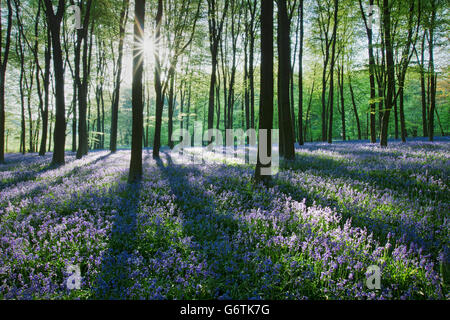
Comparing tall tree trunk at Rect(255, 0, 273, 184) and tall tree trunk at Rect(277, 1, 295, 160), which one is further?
tall tree trunk at Rect(277, 1, 295, 160)

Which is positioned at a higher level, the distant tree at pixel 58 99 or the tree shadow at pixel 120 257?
A: the distant tree at pixel 58 99

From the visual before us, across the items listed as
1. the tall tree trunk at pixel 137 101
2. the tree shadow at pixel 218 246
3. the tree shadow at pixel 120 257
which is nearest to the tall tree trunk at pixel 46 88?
the tall tree trunk at pixel 137 101

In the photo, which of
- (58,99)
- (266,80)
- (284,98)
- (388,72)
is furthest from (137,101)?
(388,72)

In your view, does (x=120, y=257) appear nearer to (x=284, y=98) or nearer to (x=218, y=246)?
(x=218, y=246)

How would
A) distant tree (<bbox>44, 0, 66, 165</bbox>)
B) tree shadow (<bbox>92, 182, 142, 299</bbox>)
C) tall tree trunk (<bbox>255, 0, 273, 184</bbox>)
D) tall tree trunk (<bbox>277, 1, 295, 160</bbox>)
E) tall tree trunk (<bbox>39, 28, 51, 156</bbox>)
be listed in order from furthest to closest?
tall tree trunk (<bbox>39, 28, 51, 156</bbox>) < distant tree (<bbox>44, 0, 66, 165</bbox>) < tall tree trunk (<bbox>277, 1, 295, 160</bbox>) < tall tree trunk (<bbox>255, 0, 273, 184</bbox>) < tree shadow (<bbox>92, 182, 142, 299</bbox>)

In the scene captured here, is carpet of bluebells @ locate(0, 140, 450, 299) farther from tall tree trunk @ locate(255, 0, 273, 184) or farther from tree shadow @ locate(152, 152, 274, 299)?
tall tree trunk @ locate(255, 0, 273, 184)

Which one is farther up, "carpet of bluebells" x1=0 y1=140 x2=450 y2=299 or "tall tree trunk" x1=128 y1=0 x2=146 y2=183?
"tall tree trunk" x1=128 y1=0 x2=146 y2=183

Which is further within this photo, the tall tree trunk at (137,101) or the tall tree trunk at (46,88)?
the tall tree trunk at (46,88)

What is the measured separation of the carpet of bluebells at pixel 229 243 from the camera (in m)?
2.51

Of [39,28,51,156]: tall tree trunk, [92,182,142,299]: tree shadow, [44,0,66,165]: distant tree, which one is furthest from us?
[39,28,51,156]: tall tree trunk

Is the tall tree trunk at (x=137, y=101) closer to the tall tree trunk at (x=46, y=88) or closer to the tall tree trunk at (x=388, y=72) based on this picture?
the tall tree trunk at (x=46, y=88)

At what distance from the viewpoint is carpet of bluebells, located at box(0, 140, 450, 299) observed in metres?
2.51

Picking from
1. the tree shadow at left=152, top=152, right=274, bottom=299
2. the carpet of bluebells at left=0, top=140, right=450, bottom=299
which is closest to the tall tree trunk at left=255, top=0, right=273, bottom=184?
the carpet of bluebells at left=0, top=140, right=450, bottom=299
